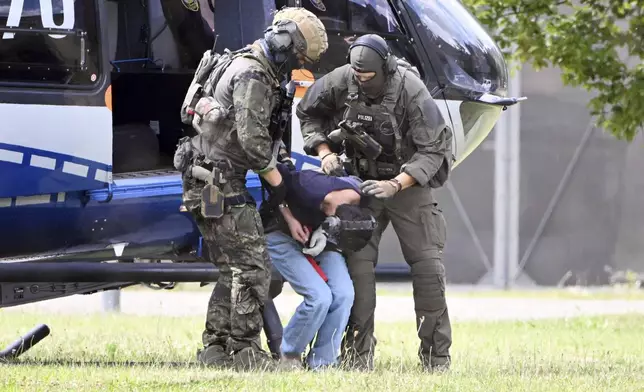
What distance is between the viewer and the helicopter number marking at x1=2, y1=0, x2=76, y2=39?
7.23m

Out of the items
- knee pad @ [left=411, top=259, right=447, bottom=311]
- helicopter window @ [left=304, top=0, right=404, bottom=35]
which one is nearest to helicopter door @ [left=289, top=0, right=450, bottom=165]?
helicopter window @ [left=304, top=0, right=404, bottom=35]

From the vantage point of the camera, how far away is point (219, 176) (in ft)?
22.8

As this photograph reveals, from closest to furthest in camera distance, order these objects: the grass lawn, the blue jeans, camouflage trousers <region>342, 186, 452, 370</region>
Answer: the grass lawn < the blue jeans < camouflage trousers <region>342, 186, 452, 370</region>

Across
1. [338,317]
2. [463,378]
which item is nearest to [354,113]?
[338,317]

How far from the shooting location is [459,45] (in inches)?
344

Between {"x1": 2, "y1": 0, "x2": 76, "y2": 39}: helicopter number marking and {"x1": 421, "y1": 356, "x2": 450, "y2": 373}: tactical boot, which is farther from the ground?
{"x1": 2, "y1": 0, "x2": 76, "y2": 39}: helicopter number marking

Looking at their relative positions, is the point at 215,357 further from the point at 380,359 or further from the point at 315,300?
the point at 380,359

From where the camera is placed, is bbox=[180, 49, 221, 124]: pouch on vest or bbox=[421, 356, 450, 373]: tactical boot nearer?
bbox=[180, 49, 221, 124]: pouch on vest

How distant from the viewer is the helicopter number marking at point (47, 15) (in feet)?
23.7

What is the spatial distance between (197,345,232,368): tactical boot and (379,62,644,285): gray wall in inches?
471

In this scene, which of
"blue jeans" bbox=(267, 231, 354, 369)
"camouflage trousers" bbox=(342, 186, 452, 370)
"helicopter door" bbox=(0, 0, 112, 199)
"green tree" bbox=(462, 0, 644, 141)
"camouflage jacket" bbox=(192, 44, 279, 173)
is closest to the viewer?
"camouflage jacket" bbox=(192, 44, 279, 173)

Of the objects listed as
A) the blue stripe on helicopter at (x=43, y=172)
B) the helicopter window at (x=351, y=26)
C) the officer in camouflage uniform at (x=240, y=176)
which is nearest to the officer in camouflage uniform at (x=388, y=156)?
the officer in camouflage uniform at (x=240, y=176)

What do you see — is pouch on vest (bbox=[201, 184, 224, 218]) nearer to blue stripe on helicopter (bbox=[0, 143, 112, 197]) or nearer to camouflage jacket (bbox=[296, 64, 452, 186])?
camouflage jacket (bbox=[296, 64, 452, 186])

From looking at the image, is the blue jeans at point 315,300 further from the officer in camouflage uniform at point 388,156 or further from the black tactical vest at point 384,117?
the black tactical vest at point 384,117
